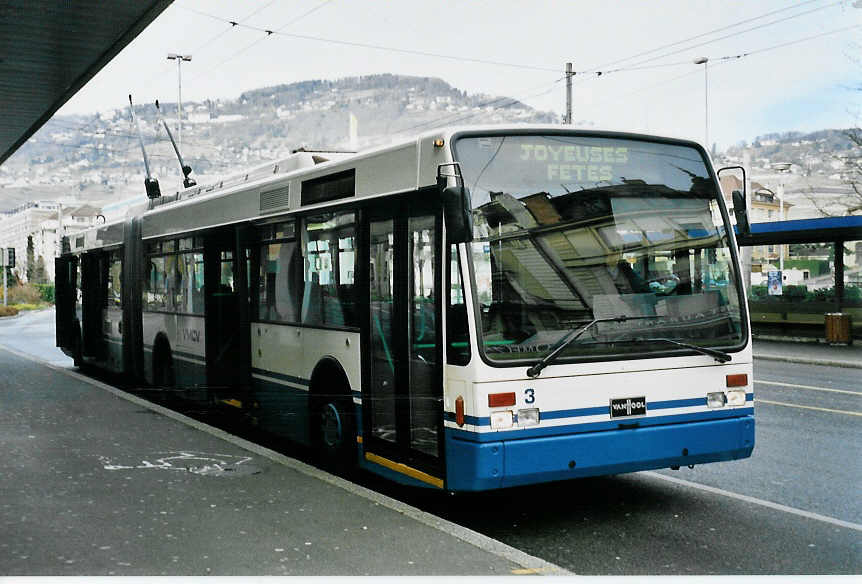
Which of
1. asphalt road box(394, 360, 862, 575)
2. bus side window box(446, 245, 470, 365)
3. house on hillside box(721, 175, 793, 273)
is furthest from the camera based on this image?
house on hillside box(721, 175, 793, 273)

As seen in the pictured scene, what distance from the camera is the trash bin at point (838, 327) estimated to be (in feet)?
74.3

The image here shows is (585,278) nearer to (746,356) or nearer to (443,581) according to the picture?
(746,356)

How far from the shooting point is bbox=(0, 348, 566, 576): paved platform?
530 cm

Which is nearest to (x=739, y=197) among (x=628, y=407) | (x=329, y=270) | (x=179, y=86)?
(x=628, y=407)

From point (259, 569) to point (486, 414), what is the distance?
1.71m

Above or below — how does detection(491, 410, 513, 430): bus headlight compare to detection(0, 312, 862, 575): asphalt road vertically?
above

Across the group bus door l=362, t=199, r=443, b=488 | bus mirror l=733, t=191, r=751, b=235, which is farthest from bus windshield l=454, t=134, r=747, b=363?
bus door l=362, t=199, r=443, b=488

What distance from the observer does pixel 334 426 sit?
831cm

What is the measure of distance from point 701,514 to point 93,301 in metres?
13.5

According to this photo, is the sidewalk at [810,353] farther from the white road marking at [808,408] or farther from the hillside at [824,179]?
the white road marking at [808,408]

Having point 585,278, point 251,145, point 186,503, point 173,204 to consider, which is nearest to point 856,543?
point 585,278

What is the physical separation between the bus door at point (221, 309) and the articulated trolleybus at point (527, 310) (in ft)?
7.80

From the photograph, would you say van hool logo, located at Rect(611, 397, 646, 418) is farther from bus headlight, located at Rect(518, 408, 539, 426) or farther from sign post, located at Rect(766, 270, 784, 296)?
sign post, located at Rect(766, 270, 784, 296)

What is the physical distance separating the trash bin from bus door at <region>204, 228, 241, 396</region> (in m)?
16.6
